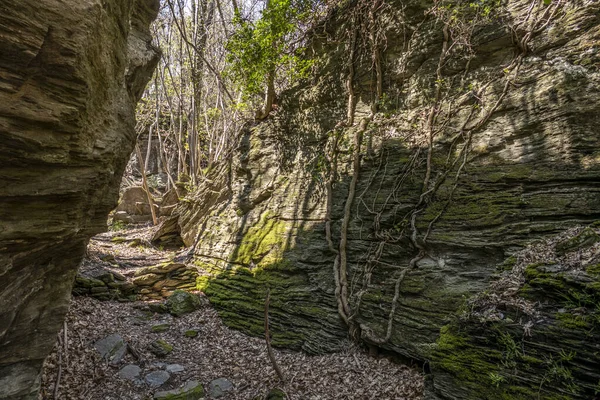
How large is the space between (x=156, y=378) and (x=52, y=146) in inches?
179

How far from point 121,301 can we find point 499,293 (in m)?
8.41

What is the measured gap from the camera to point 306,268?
747 centimetres

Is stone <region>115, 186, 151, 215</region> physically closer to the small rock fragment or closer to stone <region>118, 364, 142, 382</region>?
the small rock fragment

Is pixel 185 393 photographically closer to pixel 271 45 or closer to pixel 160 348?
pixel 160 348

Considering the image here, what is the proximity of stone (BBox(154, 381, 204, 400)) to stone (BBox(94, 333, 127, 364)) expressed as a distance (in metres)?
1.23

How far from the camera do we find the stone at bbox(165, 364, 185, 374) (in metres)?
5.81

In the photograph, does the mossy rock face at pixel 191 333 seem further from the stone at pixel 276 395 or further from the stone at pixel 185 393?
the stone at pixel 276 395

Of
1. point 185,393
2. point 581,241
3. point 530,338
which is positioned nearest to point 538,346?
point 530,338

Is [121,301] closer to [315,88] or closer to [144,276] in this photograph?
[144,276]

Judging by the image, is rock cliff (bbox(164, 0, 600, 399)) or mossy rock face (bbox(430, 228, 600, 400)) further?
rock cliff (bbox(164, 0, 600, 399))

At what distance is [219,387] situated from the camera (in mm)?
5488

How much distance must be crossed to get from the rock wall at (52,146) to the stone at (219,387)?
247cm

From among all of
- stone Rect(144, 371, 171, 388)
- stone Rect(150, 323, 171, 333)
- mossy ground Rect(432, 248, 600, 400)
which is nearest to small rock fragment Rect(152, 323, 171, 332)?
stone Rect(150, 323, 171, 333)

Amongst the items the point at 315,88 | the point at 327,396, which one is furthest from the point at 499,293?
the point at 315,88
